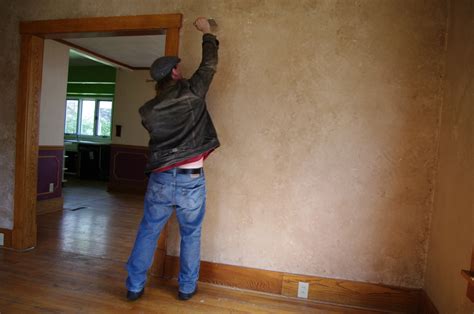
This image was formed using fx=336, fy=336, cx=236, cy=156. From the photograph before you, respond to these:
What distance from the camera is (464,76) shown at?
1.72 meters

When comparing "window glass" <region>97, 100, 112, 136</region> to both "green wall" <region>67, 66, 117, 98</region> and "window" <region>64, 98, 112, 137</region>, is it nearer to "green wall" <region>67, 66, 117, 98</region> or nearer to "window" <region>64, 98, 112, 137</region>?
"window" <region>64, 98, 112, 137</region>

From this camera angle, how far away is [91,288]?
2266 mm

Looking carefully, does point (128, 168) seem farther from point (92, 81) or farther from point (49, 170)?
point (92, 81)

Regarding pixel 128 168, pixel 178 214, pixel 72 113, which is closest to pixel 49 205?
pixel 128 168

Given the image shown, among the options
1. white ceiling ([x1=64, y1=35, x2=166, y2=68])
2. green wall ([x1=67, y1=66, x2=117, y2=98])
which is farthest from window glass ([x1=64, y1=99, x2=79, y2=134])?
white ceiling ([x1=64, y1=35, x2=166, y2=68])

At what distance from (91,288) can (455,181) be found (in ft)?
7.55

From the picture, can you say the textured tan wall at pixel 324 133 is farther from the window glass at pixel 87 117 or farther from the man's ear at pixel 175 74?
the window glass at pixel 87 117

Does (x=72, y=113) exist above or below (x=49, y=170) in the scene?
above

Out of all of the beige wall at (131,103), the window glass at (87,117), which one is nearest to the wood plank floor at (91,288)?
the beige wall at (131,103)

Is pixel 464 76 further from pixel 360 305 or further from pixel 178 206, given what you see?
pixel 178 206

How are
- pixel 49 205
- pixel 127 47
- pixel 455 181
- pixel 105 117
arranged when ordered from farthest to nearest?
pixel 105 117
pixel 127 47
pixel 49 205
pixel 455 181

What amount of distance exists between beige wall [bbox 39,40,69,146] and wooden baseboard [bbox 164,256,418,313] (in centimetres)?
308

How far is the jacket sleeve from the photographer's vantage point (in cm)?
200

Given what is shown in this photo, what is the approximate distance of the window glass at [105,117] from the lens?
8328mm
